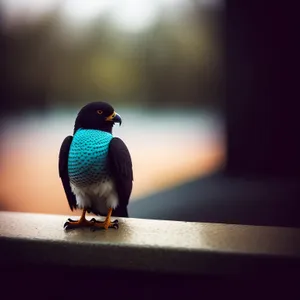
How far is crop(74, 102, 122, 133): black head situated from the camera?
36.6 inches

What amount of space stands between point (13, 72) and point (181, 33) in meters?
0.81

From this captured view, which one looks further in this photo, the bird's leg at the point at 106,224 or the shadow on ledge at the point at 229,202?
the shadow on ledge at the point at 229,202

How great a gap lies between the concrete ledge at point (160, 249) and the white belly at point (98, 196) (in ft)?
0.23

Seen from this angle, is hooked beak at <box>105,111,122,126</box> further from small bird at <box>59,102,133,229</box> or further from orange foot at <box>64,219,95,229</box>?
orange foot at <box>64,219,95,229</box>

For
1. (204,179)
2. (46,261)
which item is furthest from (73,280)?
(204,179)

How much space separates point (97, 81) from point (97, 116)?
2.86 ft

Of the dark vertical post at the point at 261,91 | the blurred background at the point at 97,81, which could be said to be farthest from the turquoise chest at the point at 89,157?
the dark vertical post at the point at 261,91

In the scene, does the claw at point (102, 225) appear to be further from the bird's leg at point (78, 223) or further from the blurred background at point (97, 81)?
the blurred background at point (97, 81)

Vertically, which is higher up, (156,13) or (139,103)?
(156,13)

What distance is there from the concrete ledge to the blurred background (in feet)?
2.52

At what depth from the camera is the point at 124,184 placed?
947 millimetres

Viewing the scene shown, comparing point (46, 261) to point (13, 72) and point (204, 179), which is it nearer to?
point (13, 72)

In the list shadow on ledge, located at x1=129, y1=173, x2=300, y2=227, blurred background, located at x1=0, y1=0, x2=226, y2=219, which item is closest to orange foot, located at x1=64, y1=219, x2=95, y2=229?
blurred background, located at x1=0, y1=0, x2=226, y2=219

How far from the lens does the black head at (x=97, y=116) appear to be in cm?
93
